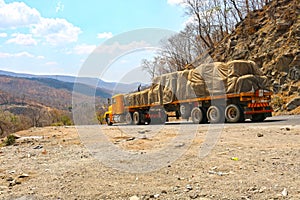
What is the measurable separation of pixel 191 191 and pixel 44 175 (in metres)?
3.27

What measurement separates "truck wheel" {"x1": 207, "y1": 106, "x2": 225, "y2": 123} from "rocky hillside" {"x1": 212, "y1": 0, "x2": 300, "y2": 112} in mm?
6866

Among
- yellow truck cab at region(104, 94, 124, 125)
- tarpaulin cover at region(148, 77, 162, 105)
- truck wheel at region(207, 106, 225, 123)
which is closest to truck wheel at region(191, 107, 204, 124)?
truck wheel at region(207, 106, 225, 123)

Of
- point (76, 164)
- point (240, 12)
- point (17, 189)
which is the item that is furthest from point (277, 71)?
point (17, 189)

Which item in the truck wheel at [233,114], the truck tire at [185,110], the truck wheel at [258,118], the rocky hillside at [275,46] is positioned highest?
the rocky hillside at [275,46]

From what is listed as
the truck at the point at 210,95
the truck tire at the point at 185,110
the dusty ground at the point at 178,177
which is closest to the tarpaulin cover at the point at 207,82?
the truck at the point at 210,95

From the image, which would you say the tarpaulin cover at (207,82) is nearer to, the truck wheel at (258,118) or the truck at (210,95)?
the truck at (210,95)

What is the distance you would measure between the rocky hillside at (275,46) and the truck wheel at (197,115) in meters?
7.20

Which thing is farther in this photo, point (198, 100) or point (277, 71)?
point (277, 71)

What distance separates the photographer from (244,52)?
2980 cm

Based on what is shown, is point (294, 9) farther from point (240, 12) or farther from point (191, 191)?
point (191, 191)

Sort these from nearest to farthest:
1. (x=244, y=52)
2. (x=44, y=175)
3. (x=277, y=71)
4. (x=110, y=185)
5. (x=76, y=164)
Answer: (x=110, y=185)
(x=44, y=175)
(x=76, y=164)
(x=277, y=71)
(x=244, y=52)

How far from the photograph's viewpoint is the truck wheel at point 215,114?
17.5 m

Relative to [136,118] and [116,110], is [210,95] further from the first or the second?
[116,110]

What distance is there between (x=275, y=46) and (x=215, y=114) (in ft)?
40.8
